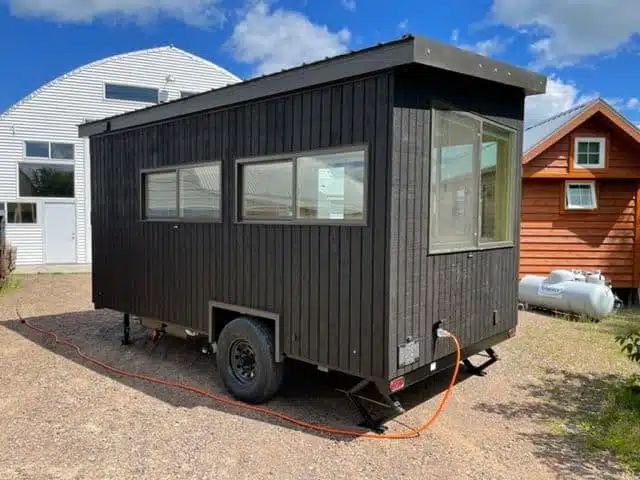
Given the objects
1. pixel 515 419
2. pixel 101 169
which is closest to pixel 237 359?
pixel 515 419

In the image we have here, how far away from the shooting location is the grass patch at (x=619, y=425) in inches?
134

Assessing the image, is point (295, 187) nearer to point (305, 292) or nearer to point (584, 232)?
point (305, 292)

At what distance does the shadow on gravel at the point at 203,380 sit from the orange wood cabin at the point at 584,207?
5.90 metres

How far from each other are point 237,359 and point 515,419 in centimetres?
248

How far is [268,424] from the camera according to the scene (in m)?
3.90

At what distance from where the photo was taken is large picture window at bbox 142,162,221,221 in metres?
4.91

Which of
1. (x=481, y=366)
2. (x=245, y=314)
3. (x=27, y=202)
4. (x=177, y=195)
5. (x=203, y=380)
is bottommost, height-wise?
(x=203, y=380)

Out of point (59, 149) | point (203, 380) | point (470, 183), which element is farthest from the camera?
point (59, 149)

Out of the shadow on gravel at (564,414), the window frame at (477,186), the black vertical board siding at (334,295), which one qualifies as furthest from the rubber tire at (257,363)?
the shadow on gravel at (564,414)

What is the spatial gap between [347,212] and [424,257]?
2.24 feet

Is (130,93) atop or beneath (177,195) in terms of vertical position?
atop

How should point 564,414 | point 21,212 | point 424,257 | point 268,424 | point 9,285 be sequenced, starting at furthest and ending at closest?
point 21,212
point 9,285
point 564,414
point 268,424
point 424,257

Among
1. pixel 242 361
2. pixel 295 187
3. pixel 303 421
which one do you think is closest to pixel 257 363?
pixel 242 361

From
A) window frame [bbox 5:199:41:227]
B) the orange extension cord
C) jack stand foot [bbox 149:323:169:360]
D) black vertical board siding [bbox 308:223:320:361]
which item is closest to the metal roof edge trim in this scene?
black vertical board siding [bbox 308:223:320:361]
